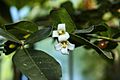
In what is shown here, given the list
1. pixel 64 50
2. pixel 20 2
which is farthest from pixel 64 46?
pixel 20 2

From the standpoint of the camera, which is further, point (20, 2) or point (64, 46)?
point (20, 2)

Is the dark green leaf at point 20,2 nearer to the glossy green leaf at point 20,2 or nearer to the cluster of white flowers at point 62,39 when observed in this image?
the glossy green leaf at point 20,2

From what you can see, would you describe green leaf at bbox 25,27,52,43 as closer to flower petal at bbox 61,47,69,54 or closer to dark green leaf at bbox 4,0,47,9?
flower petal at bbox 61,47,69,54

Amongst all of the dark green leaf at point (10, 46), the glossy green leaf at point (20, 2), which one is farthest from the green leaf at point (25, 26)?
the glossy green leaf at point (20, 2)

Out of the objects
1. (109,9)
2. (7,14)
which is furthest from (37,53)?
(7,14)

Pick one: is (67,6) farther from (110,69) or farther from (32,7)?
(110,69)

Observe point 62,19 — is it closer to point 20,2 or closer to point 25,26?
point 25,26
